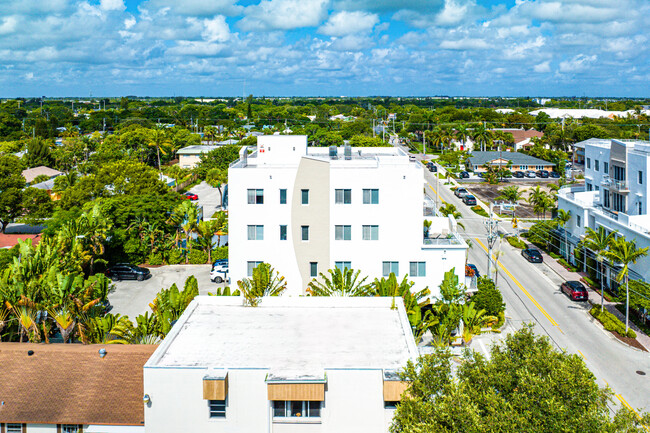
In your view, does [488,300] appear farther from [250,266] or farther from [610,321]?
[250,266]

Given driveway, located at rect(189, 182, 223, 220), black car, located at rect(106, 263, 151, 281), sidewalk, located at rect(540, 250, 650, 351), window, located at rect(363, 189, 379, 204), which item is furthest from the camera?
driveway, located at rect(189, 182, 223, 220)

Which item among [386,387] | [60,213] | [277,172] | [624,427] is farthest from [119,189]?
[624,427]

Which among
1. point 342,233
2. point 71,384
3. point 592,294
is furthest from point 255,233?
point 592,294

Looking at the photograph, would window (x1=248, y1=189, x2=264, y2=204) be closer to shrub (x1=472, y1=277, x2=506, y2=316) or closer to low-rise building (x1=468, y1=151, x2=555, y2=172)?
shrub (x1=472, y1=277, x2=506, y2=316)

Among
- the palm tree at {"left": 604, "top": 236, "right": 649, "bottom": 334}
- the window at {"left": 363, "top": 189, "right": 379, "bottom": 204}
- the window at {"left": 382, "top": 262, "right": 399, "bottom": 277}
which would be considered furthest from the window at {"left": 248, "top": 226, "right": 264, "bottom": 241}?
the palm tree at {"left": 604, "top": 236, "right": 649, "bottom": 334}

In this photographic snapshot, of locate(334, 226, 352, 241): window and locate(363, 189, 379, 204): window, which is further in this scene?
locate(334, 226, 352, 241): window

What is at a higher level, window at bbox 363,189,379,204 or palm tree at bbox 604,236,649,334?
window at bbox 363,189,379,204
